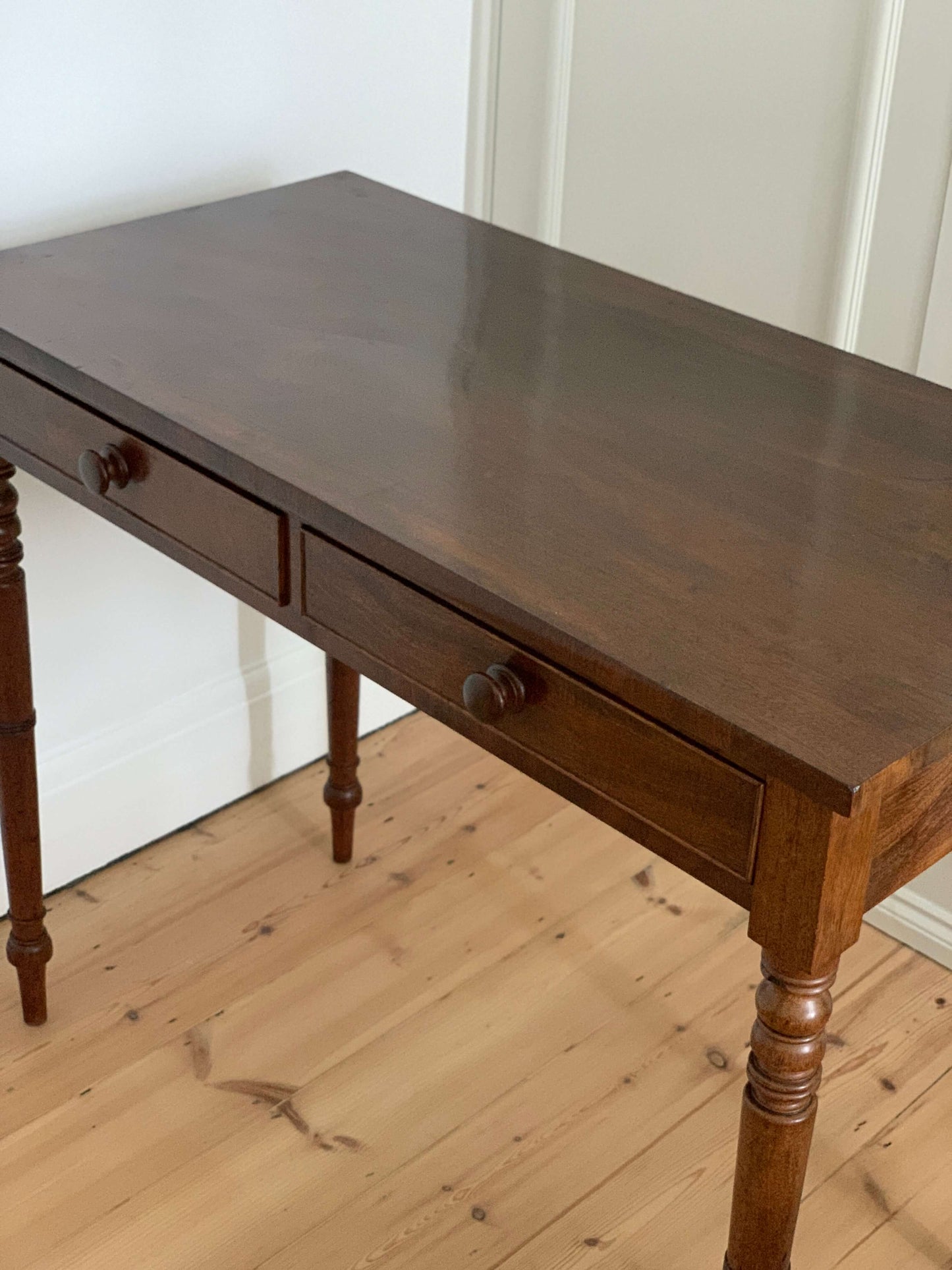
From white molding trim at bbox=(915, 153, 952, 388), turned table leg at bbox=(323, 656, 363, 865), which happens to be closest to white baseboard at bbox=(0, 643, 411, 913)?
turned table leg at bbox=(323, 656, 363, 865)

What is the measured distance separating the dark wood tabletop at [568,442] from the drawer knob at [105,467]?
0.15 ft

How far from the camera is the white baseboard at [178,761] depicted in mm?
2262

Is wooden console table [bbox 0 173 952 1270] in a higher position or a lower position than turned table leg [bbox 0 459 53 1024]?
higher

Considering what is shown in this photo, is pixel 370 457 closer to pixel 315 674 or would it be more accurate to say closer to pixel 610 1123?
pixel 610 1123

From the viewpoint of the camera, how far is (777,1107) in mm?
1149

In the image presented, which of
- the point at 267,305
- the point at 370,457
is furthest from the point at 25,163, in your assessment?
the point at 370,457

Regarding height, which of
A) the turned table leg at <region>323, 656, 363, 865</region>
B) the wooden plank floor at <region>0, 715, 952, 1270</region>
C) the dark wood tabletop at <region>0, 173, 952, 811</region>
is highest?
the dark wood tabletop at <region>0, 173, 952, 811</region>

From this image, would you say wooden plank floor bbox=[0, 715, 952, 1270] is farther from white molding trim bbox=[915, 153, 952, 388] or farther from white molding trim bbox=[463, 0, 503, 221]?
white molding trim bbox=[463, 0, 503, 221]

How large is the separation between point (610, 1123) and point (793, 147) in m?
1.26

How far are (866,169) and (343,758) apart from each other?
3.53 feet

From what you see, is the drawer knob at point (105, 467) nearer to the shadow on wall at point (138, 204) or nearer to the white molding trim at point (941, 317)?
the shadow on wall at point (138, 204)

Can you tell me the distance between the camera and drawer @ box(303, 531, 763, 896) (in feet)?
3.59

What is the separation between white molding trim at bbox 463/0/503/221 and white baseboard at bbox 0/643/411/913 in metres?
0.75

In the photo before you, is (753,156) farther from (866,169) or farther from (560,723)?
(560,723)
